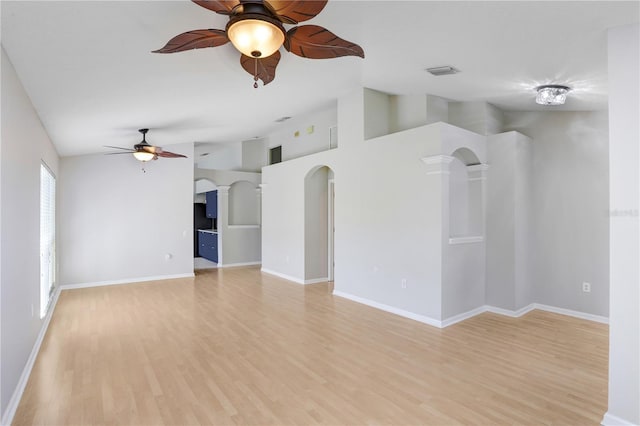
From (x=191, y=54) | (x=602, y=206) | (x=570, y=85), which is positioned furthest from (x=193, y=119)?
(x=602, y=206)

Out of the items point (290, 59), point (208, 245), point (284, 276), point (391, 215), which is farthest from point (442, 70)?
point (208, 245)

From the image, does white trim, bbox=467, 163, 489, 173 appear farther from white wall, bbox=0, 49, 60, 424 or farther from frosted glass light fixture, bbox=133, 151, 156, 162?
white wall, bbox=0, 49, 60, 424

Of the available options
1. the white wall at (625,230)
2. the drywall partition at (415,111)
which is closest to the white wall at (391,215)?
the drywall partition at (415,111)

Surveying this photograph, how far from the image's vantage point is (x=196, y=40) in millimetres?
1852

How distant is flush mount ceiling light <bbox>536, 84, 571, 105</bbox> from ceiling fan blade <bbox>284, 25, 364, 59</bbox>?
2816mm

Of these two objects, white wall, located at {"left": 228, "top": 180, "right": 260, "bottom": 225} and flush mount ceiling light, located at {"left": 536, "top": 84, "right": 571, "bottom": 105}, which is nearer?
flush mount ceiling light, located at {"left": 536, "top": 84, "right": 571, "bottom": 105}

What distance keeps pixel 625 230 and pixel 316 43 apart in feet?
7.50

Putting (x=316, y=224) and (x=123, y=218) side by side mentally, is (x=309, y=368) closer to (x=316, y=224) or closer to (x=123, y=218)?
(x=316, y=224)

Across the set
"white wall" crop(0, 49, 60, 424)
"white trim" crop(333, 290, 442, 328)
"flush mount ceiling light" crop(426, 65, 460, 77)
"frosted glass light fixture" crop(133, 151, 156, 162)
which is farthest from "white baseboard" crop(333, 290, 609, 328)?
"frosted glass light fixture" crop(133, 151, 156, 162)

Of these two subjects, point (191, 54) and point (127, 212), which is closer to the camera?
point (191, 54)

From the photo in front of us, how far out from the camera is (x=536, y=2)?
2.21 metres

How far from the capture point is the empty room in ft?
7.30

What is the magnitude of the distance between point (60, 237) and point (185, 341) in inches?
167

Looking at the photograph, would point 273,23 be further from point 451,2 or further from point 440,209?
point 440,209
